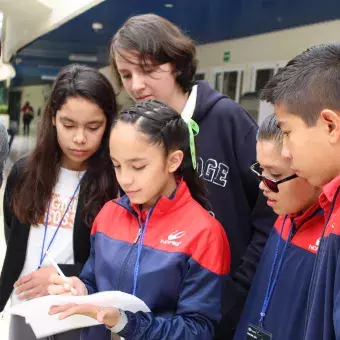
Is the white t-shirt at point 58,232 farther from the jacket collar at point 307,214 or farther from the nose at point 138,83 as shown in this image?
the jacket collar at point 307,214

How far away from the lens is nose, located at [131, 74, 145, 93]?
1.50 meters

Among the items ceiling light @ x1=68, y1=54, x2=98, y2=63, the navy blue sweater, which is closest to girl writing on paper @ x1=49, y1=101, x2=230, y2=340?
the navy blue sweater

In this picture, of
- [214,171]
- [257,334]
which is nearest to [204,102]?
[214,171]

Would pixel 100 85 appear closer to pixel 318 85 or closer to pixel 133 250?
pixel 133 250

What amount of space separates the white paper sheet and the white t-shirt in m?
0.40

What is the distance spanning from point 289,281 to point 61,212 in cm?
88

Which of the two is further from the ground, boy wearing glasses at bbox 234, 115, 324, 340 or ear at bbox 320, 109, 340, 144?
ear at bbox 320, 109, 340, 144

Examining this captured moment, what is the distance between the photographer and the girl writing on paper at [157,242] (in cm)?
121

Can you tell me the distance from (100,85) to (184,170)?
20.1 inches

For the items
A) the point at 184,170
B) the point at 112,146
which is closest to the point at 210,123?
the point at 184,170

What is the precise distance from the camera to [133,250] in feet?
4.25

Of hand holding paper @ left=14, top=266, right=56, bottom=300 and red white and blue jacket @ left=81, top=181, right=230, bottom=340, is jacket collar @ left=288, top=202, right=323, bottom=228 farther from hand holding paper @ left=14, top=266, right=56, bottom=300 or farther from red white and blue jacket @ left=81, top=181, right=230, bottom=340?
hand holding paper @ left=14, top=266, right=56, bottom=300

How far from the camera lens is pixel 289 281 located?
121 centimetres

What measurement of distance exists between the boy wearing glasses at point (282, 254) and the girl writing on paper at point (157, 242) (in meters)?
0.11
